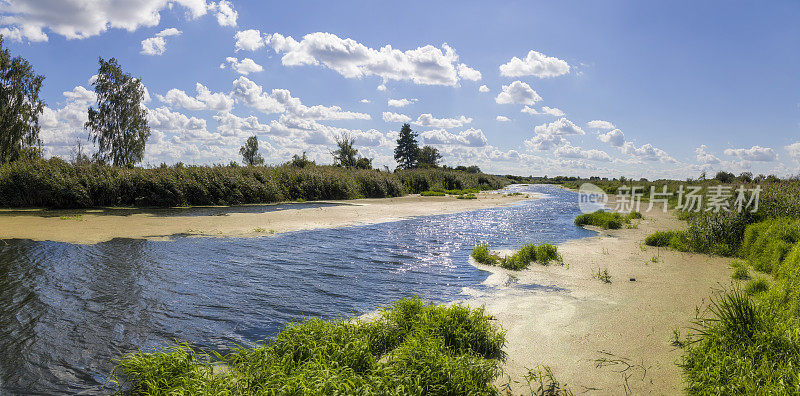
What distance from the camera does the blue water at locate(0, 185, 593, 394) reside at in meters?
4.82

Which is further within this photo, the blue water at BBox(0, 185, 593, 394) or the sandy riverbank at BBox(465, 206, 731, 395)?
the blue water at BBox(0, 185, 593, 394)

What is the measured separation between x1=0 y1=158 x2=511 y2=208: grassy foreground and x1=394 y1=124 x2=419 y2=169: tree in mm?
50572

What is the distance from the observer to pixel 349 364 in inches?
155

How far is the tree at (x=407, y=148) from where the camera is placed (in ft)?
271

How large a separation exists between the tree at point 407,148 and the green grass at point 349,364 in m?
77.8

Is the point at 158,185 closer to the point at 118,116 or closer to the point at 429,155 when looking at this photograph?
the point at 118,116

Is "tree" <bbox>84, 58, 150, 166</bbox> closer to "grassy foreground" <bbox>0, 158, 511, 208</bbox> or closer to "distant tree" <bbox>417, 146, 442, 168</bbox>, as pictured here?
"grassy foreground" <bbox>0, 158, 511, 208</bbox>

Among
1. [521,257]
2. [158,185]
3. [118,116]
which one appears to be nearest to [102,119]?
[118,116]

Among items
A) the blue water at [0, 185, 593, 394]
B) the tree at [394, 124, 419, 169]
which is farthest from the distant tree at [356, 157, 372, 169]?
the blue water at [0, 185, 593, 394]

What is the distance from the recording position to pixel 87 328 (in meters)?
5.41

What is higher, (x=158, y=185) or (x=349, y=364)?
(x=158, y=185)

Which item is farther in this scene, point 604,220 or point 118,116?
point 118,116

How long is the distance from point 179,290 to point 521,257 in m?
7.97

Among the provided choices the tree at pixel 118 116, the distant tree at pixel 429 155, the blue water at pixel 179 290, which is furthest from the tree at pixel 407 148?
the blue water at pixel 179 290
